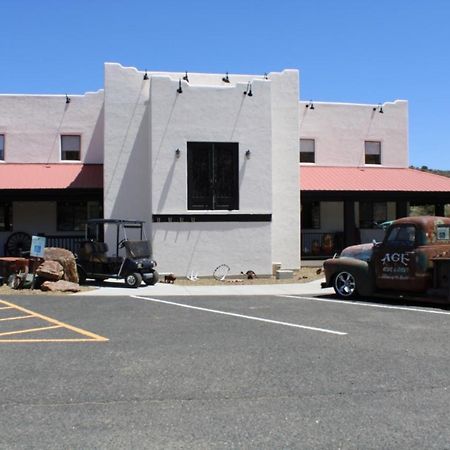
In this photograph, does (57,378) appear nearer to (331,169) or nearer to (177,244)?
(177,244)

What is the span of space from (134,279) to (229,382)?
1134 centimetres

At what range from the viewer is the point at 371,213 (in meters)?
27.5

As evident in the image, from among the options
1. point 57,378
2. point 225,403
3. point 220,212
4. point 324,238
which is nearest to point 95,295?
point 220,212

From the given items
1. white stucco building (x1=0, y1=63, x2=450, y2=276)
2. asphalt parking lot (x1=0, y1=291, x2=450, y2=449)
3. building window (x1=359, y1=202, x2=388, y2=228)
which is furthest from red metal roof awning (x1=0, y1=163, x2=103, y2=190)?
building window (x1=359, y1=202, x2=388, y2=228)

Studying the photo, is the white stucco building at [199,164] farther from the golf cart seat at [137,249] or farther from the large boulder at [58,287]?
the large boulder at [58,287]

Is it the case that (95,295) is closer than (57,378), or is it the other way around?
(57,378)

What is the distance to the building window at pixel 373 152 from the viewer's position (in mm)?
26672

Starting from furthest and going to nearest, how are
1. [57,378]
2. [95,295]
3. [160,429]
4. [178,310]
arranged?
1. [95,295]
2. [178,310]
3. [57,378]
4. [160,429]

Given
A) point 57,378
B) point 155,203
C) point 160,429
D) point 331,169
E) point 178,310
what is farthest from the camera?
point 331,169

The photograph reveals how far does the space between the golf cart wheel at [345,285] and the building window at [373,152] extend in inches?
521

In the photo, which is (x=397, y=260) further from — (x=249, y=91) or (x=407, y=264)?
(x=249, y=91)

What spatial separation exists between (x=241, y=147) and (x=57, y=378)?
14.8 meters

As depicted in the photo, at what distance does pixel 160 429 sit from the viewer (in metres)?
5.00

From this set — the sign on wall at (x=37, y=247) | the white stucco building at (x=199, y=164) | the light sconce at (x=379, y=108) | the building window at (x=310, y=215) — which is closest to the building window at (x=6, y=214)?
the white stucco building at (x=199, y=164)
